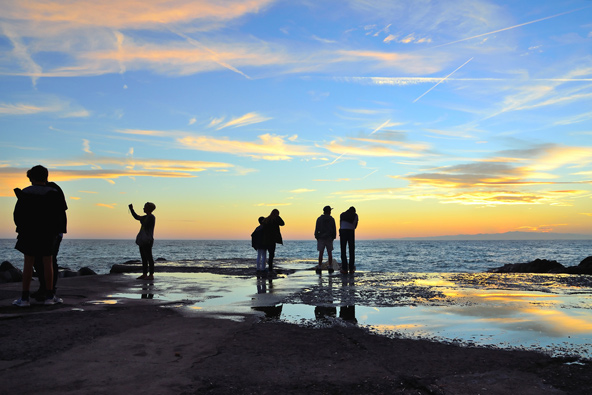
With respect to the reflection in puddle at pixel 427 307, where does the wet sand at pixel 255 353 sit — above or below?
above

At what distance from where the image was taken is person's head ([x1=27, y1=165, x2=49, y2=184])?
697 centimetres

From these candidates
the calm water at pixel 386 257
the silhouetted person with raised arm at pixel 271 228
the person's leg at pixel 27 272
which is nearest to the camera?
the person's leg at pixel 27 272

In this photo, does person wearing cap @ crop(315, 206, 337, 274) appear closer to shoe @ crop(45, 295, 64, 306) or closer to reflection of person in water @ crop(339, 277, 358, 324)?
reflection of person in water @ crop(339, 277, 358, 324)

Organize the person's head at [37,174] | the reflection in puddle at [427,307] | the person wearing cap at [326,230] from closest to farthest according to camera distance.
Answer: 1. the reflection in puddle at [427,307]
2. the person's head at [37,174]
3. the person wearing cap at [326,230]

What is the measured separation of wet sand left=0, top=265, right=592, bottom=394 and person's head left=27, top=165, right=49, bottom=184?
1973mm

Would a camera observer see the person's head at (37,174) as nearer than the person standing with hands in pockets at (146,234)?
Yes

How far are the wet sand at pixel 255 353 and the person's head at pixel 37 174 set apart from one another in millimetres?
1973

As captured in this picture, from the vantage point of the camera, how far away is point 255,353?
14.0 ft

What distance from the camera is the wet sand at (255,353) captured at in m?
3.36

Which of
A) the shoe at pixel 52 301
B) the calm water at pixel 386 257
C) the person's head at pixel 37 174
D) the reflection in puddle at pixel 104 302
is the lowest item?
the calm water at pixel 386 257

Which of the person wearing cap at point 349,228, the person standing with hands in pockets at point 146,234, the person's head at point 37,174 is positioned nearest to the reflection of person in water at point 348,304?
the person wearing cap at point 349,228

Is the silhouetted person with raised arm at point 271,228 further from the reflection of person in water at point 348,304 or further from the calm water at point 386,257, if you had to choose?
the calm water at point 386,257

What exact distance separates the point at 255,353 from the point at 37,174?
4950 mm

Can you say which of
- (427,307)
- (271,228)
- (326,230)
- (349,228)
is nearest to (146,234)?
(271,228)
